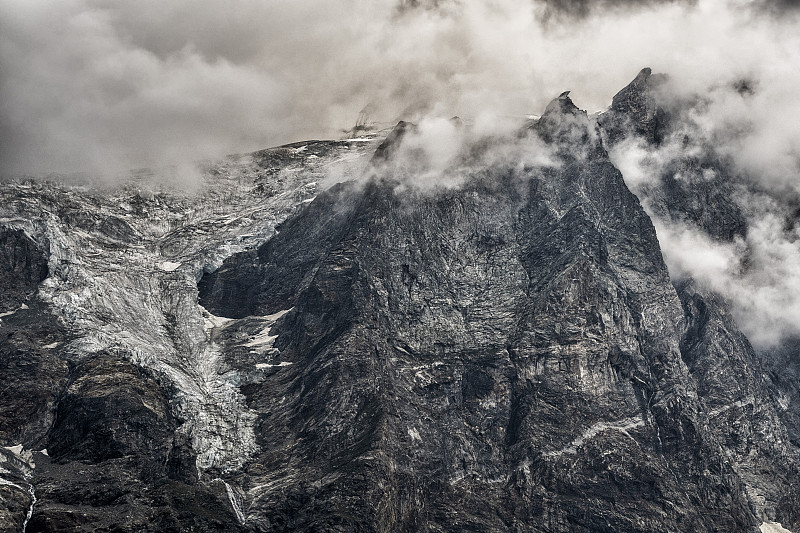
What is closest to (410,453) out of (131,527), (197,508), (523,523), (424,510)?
(424,510)

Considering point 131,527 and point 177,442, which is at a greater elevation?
point 177,442

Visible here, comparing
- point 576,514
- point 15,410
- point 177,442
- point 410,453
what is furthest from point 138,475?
point 576,514

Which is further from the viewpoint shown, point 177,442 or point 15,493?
point 177,442

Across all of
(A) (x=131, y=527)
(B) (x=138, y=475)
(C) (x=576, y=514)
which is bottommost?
(A) (x=131, y=527)

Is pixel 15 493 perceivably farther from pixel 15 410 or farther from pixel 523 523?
pixel 523 523

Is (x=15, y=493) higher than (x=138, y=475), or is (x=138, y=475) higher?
(x=138, y=475)

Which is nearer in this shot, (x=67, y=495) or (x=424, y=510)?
(x=67, y=495)

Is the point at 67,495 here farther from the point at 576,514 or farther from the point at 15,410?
the point at 576,514

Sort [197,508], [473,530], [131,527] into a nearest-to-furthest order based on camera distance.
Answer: [131,527] < [197,508] < [473,530]

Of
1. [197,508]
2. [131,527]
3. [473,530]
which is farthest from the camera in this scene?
[473,530]

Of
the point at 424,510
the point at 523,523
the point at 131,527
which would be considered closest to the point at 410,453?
the point at 424,510
